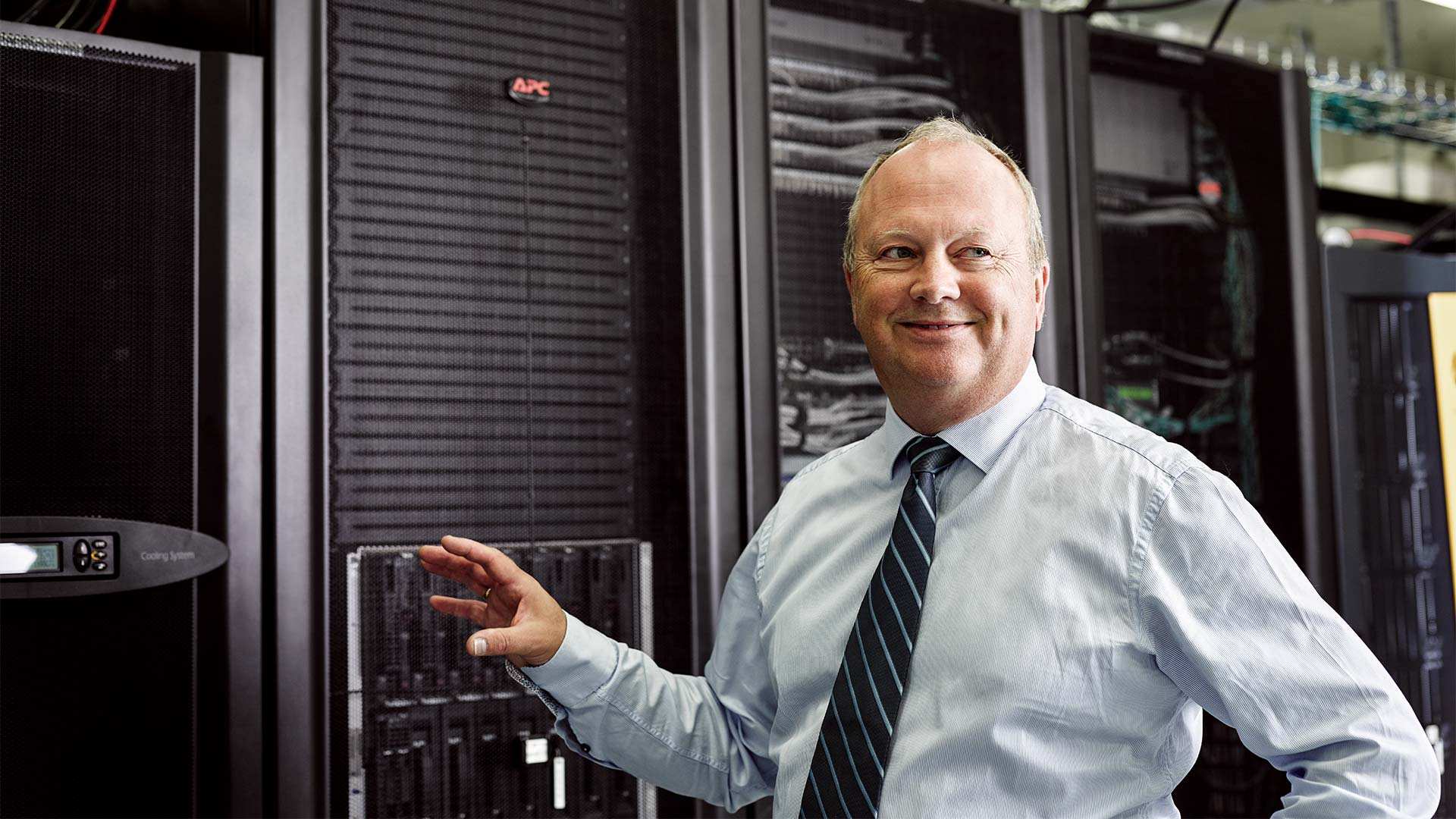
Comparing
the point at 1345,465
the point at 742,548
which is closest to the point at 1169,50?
the point at 1345,465

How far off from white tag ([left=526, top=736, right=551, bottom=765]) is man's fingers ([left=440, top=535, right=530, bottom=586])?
0.95 ft

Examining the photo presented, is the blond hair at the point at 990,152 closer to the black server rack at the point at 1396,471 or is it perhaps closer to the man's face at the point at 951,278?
the man's face at the point at 951,278

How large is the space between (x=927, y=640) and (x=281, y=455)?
67 centimetres

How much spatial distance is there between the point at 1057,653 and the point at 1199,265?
1138 millimetres

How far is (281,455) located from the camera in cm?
125

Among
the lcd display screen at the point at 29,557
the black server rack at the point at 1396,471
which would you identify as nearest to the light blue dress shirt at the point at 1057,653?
the lcd display screen at the point at 29,557

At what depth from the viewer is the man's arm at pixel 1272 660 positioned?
2.82 ft

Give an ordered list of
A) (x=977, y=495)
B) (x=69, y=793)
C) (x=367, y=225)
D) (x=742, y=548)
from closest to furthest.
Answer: (x=977, y=495)
(x=69, y=793)
(x=367, y=225)
(x=742, y=548)

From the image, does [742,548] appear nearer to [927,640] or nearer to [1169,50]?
[927,640]

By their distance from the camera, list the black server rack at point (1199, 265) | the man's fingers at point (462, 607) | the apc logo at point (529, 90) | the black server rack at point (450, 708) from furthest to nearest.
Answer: the black server rack at point (1199, 265) → the apc logo at point (529, 90) → the black server rack at point (450, 708) → the man's fingers at point (462, 607)

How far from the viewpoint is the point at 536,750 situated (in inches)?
53.4

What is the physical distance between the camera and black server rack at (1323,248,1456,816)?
6.71 feet

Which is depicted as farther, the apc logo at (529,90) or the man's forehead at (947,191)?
the apc logo at (529,90)

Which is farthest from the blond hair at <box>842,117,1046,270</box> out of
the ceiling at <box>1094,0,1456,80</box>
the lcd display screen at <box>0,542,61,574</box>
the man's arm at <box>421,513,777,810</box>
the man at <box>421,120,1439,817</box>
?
the ceiling at <box>1094,0,1456,80</box>
